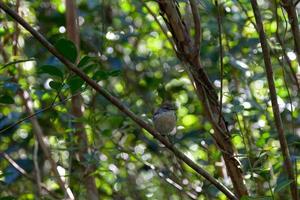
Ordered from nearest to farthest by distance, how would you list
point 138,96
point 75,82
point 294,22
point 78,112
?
point 75,82, point 294,22, point 78,112, point 138,96

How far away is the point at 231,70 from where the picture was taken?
408 cm

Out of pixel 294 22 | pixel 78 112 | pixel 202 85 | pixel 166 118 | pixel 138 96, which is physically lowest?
pixel 202 85

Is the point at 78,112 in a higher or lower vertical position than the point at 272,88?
higher

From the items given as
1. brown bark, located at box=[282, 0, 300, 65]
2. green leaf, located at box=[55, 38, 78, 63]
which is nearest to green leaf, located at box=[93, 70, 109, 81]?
green leaf, located at box=[55, 38, 78, 63]

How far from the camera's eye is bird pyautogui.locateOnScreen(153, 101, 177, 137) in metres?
4.05

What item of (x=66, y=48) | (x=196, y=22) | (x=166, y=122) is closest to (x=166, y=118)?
(x=166, y=122)

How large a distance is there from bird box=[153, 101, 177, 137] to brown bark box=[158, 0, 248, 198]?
4.61 ft

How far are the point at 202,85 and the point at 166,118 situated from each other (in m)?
1.54

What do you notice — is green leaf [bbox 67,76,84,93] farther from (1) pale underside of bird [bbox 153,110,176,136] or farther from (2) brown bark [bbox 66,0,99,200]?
(1) pale underside of bird [bbox 153,110,176,136]

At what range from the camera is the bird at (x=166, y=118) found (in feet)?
13.3

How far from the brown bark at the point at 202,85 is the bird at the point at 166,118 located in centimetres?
141

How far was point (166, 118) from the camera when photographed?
4.09 meters

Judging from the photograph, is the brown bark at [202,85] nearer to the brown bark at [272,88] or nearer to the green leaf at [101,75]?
the brown bark at [272,88]

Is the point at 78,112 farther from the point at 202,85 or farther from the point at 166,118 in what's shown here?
the point at 202,85
